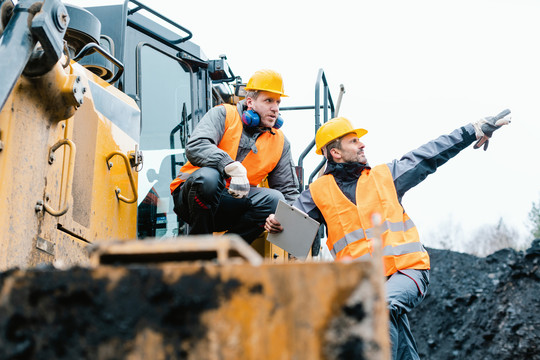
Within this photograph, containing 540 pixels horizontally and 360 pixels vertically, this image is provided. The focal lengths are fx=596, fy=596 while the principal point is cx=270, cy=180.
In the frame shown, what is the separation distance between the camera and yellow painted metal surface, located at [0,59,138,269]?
1953mm

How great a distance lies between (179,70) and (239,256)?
3729 millimetres

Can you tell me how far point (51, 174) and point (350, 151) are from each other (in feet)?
7.22

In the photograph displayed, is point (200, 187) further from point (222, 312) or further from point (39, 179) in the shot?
point (222, 312)

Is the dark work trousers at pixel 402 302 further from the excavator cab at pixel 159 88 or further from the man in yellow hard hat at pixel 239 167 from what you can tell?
the excavator cab at pixel 159 88

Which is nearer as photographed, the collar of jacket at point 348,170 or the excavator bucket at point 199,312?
the excavator bucket at point 199,312

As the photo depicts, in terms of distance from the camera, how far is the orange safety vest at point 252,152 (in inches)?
155

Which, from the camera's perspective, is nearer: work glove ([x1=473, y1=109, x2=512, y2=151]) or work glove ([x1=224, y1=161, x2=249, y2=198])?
work glove ([x1=224, y1=161, x2=249, y2=198])

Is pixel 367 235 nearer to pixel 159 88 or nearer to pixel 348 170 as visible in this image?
pixel 348 170

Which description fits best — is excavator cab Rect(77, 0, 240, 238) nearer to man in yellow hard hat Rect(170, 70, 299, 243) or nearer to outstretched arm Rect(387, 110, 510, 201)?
man in yellow hard hat Rect(170, 70, 299, 243)

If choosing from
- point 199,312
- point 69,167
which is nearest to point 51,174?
point 69,167

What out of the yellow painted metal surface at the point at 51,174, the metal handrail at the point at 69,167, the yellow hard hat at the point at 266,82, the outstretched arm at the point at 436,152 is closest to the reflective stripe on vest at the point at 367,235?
the outstretched arm at the point at 436,152

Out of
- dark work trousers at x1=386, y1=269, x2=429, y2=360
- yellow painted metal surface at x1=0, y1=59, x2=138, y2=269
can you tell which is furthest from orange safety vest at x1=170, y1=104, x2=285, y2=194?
dark work trousers at x1=386, y1=269, x2=429, y2=360

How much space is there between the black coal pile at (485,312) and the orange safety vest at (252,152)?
19.5ft

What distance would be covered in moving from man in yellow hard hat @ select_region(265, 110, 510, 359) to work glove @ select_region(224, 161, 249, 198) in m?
0.25
